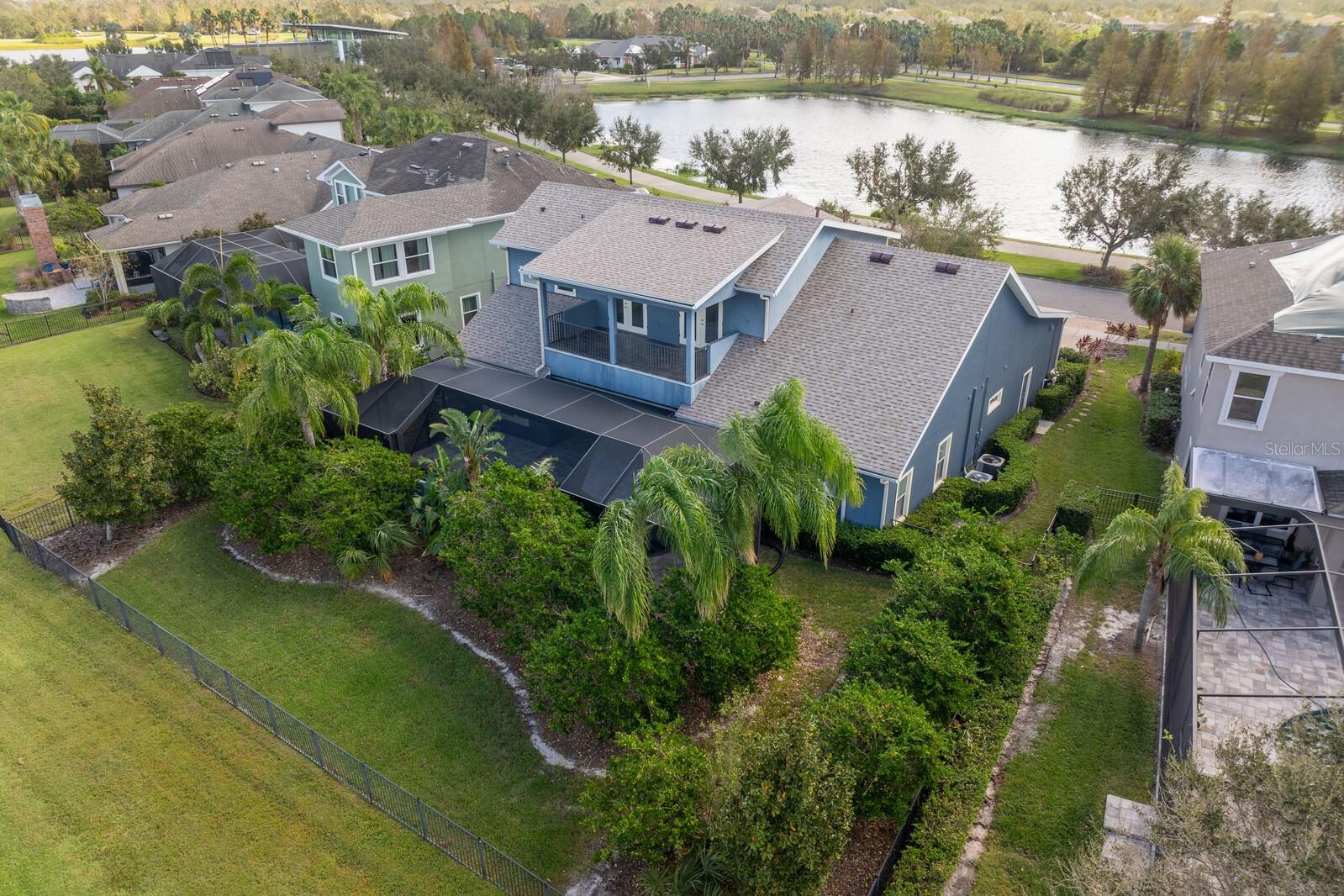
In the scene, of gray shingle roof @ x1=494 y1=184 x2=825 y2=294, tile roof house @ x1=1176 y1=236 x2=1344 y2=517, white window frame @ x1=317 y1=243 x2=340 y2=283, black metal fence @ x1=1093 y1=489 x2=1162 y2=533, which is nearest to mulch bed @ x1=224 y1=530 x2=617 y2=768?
gray shingle roof @ x1=494 y1=184 x2=825 y2=294

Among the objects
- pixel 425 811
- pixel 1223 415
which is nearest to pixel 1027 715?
pixel 1223 415

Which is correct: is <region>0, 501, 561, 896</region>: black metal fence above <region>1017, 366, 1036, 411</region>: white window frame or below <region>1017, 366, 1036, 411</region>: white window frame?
below

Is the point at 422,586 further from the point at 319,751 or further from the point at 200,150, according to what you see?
the point at 200,150

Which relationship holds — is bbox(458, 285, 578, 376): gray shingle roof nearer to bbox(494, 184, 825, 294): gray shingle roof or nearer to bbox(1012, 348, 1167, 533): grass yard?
bbox(494, 184, 825, 294): gray shingle roof

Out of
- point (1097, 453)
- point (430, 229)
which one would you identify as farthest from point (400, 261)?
point (1097, 453)

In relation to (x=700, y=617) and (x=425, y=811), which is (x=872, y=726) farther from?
(x=425, y=811)
